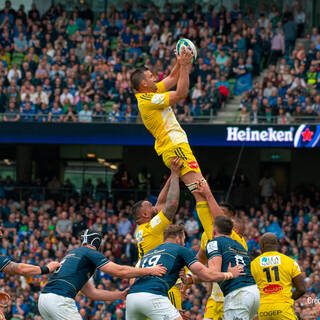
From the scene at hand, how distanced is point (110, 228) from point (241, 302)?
13.4 metres

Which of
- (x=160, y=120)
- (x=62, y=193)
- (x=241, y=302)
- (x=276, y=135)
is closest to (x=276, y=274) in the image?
(x=241, y=302)

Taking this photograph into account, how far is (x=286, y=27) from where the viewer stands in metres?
25.8

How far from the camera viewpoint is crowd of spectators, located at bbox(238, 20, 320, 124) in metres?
21.8

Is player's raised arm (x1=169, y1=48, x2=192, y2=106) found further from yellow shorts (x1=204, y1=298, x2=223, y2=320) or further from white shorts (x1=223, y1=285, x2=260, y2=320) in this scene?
yellow shorts (x1=204, y1=298, x2=223, y2=320)

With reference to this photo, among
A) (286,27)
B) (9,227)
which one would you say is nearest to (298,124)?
(286,27)

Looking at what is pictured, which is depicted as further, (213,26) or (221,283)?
(213,26)

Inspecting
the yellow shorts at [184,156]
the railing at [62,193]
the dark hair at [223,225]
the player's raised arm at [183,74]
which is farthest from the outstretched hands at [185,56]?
the railing at [62,193]

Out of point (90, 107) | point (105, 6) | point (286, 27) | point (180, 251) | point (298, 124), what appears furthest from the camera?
point (105, 6)

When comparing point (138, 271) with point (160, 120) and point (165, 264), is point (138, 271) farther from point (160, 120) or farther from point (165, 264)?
point (160, 120)

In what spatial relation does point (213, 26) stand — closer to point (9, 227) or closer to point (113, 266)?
point (9, 227)

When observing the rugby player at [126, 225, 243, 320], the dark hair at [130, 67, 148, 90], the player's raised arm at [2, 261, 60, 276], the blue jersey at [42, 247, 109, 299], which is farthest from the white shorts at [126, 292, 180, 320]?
the dark hair at [130, 67, 148, 90]

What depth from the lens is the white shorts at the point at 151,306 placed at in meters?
8.76

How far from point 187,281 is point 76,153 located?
17.4 m

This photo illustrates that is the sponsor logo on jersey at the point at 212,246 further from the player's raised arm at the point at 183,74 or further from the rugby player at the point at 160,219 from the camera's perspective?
the player's raised arm at the point at 183,74
